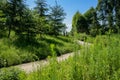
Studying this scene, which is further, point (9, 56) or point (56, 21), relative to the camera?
point (56, 21)

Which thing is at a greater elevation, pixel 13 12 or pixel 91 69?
pixel 13 12

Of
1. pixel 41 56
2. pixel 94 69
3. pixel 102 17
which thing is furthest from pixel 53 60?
pixel 102 17

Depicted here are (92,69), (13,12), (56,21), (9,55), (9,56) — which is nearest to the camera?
(92,69)

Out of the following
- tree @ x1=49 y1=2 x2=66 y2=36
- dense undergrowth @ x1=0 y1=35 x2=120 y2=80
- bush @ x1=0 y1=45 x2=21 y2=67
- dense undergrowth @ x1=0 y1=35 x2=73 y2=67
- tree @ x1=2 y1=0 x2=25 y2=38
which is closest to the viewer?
dense undergrowth @ x1=0 y1=35 x2=120 y2=80

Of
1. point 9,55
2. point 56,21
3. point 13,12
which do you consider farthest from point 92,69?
point 56,21

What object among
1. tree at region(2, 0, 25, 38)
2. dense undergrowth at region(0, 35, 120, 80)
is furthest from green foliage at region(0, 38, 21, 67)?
dense undergrowth at region(0, 35, 120, 80)

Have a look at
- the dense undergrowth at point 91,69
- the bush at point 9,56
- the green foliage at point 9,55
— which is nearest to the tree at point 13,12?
the green foliage at point 9,55

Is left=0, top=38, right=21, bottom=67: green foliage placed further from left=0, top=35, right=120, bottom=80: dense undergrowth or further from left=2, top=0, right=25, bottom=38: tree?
left=0, top=35, right=120, bottom=80: dense undergrowth

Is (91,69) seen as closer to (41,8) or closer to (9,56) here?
(9,56)

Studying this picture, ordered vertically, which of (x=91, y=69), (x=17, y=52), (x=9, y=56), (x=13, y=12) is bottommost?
(x=9, y=56)

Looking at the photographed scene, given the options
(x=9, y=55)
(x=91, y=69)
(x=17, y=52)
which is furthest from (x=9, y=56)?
(x=91, y=69)

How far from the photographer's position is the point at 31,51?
17766 millimetres

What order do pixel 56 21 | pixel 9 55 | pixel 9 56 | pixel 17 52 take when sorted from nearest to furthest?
pixel 9 56, pixel 9 55, pixel 17 52, pixel 56 21

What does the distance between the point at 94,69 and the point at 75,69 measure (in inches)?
12.4
